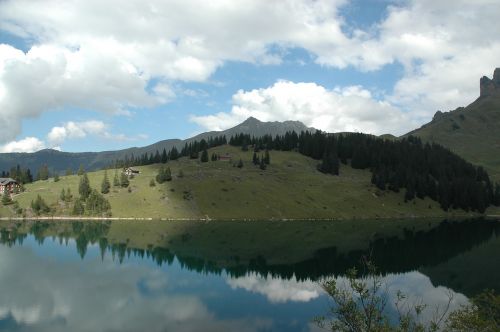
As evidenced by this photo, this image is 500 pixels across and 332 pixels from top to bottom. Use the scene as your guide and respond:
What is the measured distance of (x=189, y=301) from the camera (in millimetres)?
62812

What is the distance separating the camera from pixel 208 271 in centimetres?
8569

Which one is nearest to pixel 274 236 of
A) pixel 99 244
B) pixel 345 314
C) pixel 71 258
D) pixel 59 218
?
pixel 99 244

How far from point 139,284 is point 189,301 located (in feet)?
50.3

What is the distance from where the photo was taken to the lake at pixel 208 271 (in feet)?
178

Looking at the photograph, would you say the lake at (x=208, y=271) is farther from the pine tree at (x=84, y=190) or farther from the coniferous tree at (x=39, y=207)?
the pine tree at (x=84, y=190)

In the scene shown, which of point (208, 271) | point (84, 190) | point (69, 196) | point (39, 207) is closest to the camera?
point (208, 271)

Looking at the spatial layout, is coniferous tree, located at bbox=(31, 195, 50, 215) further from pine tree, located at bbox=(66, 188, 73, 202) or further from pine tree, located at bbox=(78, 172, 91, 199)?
pine tree, located at bbox=(78, 172, 91, 199)

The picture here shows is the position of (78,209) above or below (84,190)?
below

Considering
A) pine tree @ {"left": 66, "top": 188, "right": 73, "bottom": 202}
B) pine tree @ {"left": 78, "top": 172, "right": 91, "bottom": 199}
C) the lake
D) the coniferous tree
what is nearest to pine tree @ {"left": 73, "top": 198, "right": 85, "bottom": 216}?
pine tree @ {"left": 78, "top": 172, "right": 91, "bottom": 199}

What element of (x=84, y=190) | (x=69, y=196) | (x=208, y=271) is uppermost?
(x=84, y=190)

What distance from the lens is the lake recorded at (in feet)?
178

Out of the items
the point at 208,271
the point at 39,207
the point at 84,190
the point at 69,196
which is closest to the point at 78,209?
the point at 69,196

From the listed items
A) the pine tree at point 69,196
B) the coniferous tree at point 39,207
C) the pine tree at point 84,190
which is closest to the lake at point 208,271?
the coniferous tree at point 39,207

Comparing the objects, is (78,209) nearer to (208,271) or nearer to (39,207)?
(39,207)
